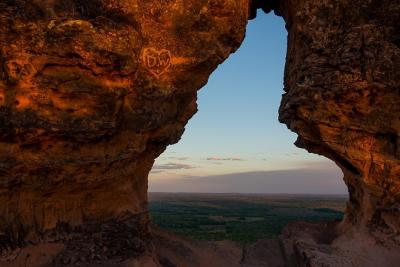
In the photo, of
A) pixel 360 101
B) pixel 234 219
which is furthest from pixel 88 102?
pixel 234 219

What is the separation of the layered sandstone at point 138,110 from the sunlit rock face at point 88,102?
37 mm

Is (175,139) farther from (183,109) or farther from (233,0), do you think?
(233,0)

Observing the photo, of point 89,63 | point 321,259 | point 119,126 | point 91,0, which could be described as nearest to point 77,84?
point 89,63

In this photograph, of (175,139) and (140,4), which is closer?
(140,4)

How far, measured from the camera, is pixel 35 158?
12523 millimetres

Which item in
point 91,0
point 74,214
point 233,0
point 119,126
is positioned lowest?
point 74,214

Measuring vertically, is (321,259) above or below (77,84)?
below

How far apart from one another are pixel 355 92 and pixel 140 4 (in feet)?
27.0

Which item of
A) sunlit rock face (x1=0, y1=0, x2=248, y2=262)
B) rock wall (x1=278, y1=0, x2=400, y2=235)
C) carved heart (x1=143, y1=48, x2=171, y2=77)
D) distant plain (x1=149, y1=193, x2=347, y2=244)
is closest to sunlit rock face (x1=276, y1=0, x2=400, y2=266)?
rock wall (x1=278, y1=0, x2=400, y2=235)

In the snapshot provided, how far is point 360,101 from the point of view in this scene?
618 inches

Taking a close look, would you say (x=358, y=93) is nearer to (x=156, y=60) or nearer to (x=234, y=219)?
(x=156, y=60)

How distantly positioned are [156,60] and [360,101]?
759 cm

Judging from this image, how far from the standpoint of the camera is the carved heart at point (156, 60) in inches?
557

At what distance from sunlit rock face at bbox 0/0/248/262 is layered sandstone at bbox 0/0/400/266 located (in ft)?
0.12
